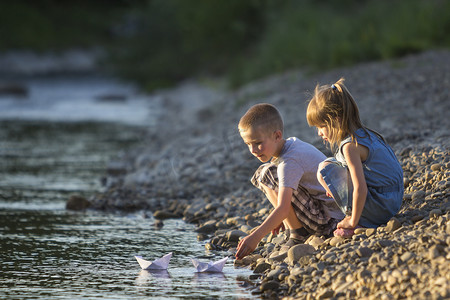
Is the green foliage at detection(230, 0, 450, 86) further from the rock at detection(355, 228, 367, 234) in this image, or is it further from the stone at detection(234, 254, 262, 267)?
the rock at detection(355, 228, 367, 234)

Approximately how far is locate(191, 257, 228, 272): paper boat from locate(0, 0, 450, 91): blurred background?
881 cm

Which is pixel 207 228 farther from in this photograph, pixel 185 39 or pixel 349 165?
pixel 185 39

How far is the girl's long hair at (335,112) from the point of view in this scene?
3.59 metres

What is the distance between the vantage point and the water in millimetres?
3441

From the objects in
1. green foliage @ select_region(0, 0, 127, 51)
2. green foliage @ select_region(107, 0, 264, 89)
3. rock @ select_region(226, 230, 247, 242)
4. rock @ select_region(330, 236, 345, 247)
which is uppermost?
green foliage @ select_region(0, 0, 127, 51)

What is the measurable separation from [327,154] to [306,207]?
7.07 ft

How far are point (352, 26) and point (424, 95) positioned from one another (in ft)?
22.7

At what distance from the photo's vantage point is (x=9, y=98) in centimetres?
1875

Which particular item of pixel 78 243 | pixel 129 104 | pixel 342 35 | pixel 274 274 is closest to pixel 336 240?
pixel 274 274

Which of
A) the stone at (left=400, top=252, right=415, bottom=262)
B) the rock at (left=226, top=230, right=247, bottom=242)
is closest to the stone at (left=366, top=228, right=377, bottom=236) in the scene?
the stone at (left=400, top=252, right=415, bottom=262)

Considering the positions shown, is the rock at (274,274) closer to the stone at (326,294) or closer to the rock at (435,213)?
the stone at (326,294)

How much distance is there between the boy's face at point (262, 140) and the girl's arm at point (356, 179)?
0.39 metres

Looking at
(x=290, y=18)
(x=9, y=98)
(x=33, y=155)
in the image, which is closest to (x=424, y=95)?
(x=33, y=155)

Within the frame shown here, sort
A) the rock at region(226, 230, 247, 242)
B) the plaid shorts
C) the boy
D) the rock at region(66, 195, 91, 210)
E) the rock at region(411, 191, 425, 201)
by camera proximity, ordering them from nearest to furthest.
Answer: the boy → the plaid shorts → the rock at region(411, 191, 425, 201) → the rock at region(226, 230, 247, 242) → the rock at region(66, 195, 91, 210)
